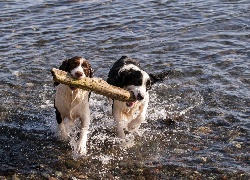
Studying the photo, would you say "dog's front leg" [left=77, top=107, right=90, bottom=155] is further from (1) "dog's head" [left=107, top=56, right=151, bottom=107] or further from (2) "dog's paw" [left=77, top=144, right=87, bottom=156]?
(1) "dog's head" [left=107, top=56, right=151, bottom=107]

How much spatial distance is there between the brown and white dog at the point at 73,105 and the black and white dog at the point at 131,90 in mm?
567

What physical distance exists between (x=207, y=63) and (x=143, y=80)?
3.39 metres

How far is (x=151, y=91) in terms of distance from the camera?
8.71 meters

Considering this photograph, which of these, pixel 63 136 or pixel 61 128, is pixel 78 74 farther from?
pixel 63 136

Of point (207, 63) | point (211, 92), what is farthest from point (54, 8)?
point (211, 92)

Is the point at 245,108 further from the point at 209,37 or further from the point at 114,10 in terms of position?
the point at 114,10

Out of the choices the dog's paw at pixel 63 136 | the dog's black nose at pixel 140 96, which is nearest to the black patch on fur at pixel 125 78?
the dog's black nose at pixel 140 96

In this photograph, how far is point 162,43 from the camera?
11.1 m

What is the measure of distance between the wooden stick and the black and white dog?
179 millimetres

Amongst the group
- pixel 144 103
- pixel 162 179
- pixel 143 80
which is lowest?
pixel 162 179

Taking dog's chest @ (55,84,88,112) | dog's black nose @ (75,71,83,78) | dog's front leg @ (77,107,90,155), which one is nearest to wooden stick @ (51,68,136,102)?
dog's black nose @ (75,71,83,78)

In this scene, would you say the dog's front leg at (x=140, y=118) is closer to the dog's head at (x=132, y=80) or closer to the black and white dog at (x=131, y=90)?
the black and white dog at (x=131, y=90)

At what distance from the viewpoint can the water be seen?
6.30 m

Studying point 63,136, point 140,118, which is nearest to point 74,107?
point 63,136
